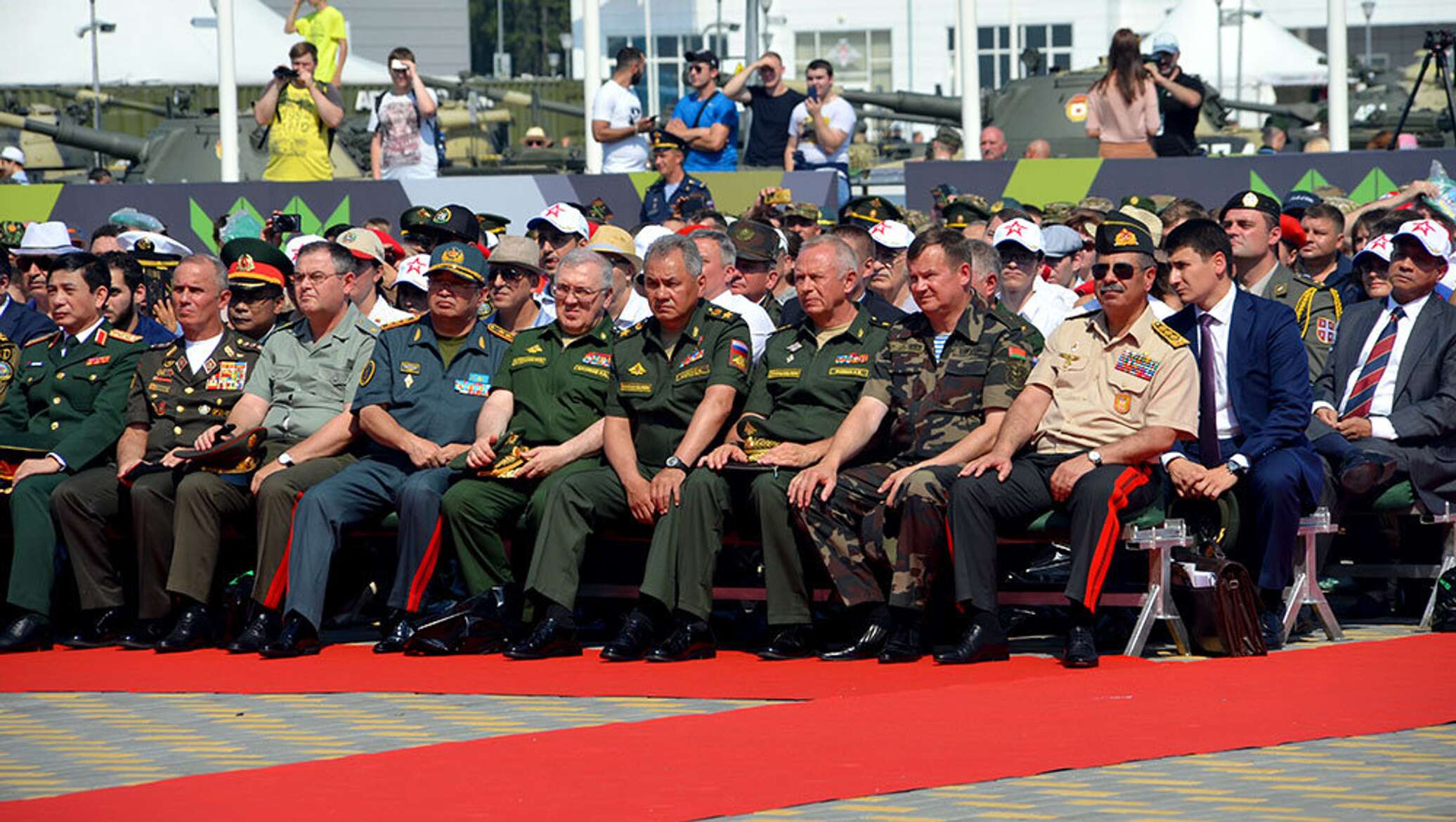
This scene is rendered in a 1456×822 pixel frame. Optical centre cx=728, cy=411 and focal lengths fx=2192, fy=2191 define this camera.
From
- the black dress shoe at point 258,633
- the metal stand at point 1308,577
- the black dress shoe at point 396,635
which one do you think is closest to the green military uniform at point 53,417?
the black dress shoe at point 258,633

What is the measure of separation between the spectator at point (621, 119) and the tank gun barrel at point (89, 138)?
11.3 m

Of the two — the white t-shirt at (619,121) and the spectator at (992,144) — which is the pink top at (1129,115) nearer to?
the white t-shirt at (619,121)

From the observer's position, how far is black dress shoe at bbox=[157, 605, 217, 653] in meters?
9.57

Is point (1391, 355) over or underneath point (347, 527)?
over

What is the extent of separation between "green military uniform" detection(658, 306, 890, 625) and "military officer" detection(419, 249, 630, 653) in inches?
26.7

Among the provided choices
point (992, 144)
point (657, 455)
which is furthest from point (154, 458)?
point (992, 144)

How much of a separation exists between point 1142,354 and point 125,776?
423cm

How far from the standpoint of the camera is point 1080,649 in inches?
324

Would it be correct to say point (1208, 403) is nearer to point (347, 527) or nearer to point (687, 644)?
point (687, 644)

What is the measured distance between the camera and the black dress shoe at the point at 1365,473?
8.91 metres

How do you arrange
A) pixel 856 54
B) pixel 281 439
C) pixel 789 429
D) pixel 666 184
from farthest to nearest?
1. pixel 856 54
2. pixel 666 184
3. pixel 281 439
4. pixel 789 429

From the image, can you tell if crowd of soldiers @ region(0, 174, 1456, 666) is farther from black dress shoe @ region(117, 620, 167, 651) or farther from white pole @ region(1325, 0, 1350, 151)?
white pole @ region(1325, 0, 1350, 151)

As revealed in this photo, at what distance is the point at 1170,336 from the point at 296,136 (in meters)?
9.82

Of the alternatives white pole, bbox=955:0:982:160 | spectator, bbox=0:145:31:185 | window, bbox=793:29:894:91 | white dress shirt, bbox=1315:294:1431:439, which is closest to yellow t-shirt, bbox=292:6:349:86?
spectator, bbox=0:145:31:185
